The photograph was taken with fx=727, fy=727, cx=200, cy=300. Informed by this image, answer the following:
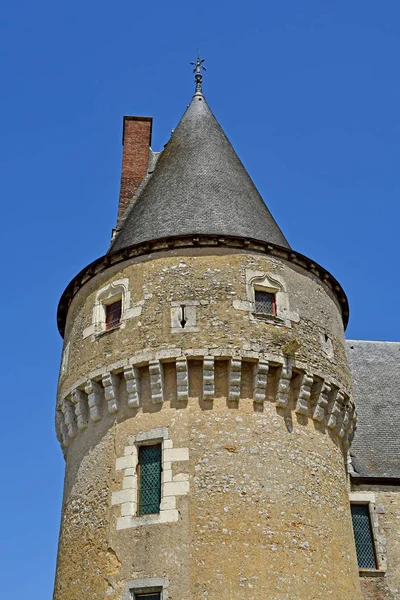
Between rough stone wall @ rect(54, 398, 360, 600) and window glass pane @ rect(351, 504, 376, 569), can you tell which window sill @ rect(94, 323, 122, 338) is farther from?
window glass pane @ rect(351, 504, 376, 569)

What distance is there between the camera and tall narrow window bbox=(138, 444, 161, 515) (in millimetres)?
11844

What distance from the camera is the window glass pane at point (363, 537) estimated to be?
14846mm

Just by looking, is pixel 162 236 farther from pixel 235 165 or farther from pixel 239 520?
pixel 239 520

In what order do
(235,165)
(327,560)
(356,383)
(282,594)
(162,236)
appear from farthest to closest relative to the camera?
(356,383), (235,165), (162,236), (327,560), (282,594)

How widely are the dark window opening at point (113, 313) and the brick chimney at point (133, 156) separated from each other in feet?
16.2

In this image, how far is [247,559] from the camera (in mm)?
11133

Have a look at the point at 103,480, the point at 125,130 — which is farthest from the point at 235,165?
the point at 103,480

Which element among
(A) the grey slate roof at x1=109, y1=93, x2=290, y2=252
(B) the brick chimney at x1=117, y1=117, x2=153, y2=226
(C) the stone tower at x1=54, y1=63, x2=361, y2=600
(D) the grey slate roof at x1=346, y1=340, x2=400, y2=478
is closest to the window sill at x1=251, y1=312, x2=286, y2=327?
(C) the stone tower at x1=54, y1=63, x2=361, y2=600

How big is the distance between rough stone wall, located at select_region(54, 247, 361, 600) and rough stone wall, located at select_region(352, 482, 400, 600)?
206cm

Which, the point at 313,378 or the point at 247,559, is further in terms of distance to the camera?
the point at 313,378

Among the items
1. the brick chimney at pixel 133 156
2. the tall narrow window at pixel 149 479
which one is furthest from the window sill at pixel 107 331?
the brick chimney at pixel 133 156

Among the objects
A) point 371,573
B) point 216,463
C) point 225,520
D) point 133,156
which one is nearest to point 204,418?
point 216,463

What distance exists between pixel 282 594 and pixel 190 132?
10824 mm

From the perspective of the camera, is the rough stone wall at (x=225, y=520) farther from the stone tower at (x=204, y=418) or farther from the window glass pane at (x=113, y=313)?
the window glass pane at (x=113, y=313)
